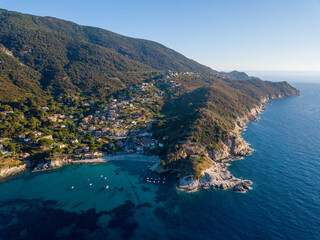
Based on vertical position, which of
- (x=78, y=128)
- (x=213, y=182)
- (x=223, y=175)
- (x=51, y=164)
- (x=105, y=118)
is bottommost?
(x=51, y=164)

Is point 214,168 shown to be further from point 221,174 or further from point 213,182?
point 213,182

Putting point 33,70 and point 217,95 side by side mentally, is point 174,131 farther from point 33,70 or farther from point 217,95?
point 33,70

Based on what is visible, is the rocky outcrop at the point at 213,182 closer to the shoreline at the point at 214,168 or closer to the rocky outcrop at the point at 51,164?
the shoreline at the point at 214,168

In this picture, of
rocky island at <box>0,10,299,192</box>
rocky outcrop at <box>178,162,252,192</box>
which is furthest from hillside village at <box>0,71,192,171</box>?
rocky outcrop at <box>178,162,252,192</box>

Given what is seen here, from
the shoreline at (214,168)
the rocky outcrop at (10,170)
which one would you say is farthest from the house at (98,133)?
the rocky outcrop at (10,170)

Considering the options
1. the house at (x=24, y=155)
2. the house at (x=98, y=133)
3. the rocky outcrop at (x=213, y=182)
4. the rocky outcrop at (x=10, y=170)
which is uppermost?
the house at (x=98, y=133)

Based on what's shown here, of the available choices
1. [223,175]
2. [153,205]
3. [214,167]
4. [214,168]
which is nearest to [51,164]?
[153,205]

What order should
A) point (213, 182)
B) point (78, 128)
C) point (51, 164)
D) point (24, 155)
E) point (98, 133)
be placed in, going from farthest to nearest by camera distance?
point (78, 128), point (98, 133), point (24, 155), point (51, 164), point (213, 182)

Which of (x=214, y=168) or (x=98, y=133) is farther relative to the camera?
→ (x=98, y=133)
